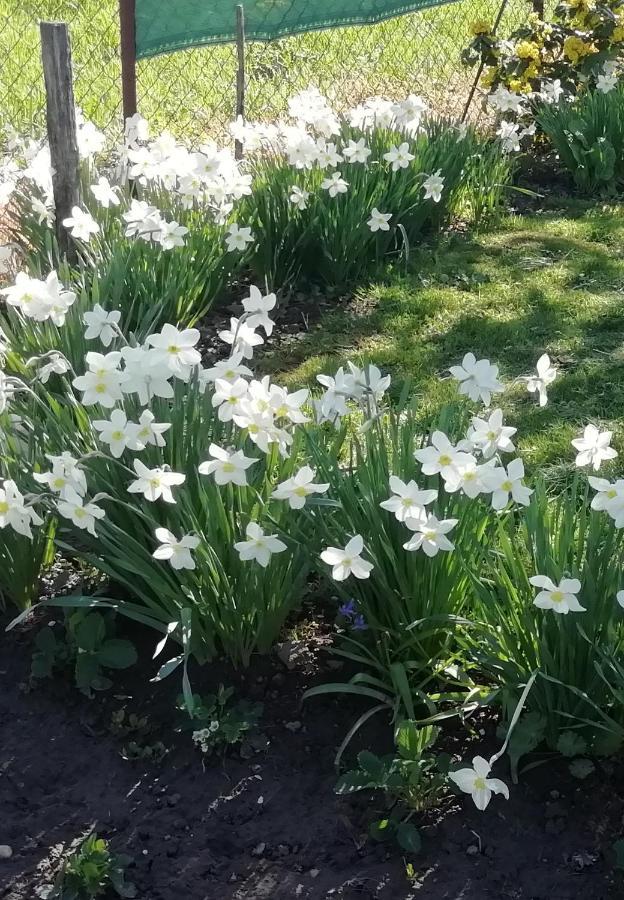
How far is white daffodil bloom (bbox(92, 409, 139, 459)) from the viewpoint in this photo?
1.82m

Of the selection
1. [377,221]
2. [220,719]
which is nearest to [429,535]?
[220,719]

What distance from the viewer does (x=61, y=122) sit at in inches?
138

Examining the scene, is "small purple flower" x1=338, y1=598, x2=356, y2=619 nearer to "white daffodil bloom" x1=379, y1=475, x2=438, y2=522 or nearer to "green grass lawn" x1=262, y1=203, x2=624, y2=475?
"white daffodil bloom" x1=379, y1=475, x2=438, y2=522

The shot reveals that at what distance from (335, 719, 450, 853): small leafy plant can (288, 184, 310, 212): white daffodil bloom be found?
2.51 metres

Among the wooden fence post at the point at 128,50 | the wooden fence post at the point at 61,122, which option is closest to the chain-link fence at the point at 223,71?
the wooden fence post at the point at 128,50

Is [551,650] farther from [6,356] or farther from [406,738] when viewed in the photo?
[6,356]

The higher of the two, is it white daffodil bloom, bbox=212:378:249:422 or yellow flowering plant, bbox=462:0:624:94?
yellow flowering plant, bbox=462:0:624:94

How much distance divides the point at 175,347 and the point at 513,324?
7.70 ft

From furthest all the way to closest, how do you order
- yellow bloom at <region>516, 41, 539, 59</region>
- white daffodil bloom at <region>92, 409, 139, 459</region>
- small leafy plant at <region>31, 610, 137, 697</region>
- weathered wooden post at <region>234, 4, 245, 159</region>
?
yellow bloom at <region>516, 41, 539, 59</region>, weathered wooden post at <region>234, 4, 245, 159</region>, small leafy plant at <region>31, 610, 137, 697</region>, white daffodil bloom at <region>92, 409, 139, 459</region>

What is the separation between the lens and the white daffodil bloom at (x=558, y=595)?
161cm

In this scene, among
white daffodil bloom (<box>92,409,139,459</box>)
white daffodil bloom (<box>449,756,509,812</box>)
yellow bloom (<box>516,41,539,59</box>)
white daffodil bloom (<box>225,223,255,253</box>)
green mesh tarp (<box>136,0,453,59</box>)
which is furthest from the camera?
yellow bloom (<box>516,41,539,59</box>)

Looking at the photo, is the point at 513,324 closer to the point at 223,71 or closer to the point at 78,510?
the point at 78,510

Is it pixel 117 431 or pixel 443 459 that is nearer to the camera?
pixel 443 459

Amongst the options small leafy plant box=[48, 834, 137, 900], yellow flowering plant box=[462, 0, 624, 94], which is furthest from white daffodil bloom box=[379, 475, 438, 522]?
yellow flowering plant box=[462, 0, 624, 94]
